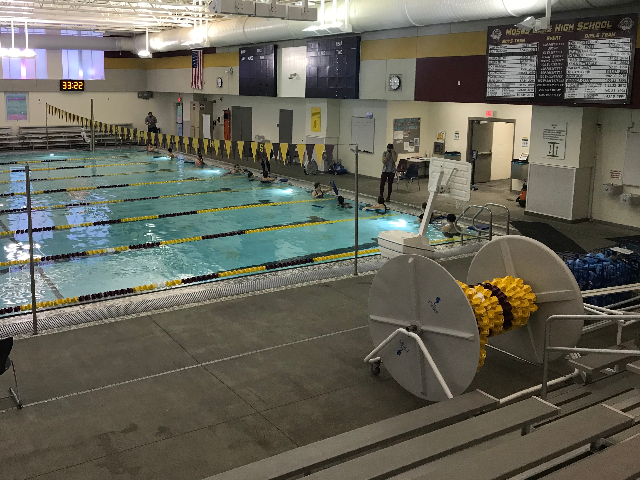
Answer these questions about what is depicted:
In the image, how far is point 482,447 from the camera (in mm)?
4047

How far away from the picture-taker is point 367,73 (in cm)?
1900

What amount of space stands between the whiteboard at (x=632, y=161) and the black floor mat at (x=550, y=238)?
388cm

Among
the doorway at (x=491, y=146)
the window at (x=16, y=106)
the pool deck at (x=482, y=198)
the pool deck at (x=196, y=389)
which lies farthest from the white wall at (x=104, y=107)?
the pool deck at (x=196, y=389)

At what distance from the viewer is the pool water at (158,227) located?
10.2 metres

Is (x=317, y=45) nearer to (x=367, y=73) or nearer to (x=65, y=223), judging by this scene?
(x=367, y=73)

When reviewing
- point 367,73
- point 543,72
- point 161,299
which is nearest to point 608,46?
point 543,72

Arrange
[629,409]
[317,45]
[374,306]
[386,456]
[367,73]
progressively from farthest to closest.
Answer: [317,45] < [367,73] < [374,306] < [629,409] < [386,456]

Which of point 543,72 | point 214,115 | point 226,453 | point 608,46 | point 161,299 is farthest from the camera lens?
point 214,115

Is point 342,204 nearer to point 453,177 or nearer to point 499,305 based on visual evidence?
point 453,177

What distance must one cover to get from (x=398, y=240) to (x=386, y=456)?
226 inches

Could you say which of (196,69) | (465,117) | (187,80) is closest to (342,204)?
(465,117)

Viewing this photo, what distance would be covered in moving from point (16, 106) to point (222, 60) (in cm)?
1116

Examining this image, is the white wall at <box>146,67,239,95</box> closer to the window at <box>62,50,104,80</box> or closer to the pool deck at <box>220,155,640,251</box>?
the window at <box>62,50,104,80</box>

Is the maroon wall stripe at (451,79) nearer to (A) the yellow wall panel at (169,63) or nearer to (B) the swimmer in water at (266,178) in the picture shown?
(B) the swimmer in water at (266,178)
